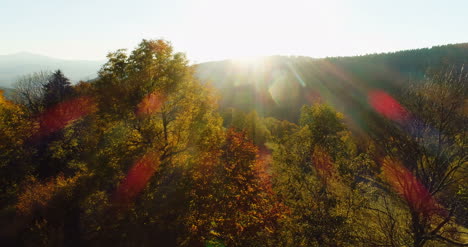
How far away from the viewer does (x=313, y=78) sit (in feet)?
578

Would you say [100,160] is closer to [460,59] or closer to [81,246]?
[81,246]

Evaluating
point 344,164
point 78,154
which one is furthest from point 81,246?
point 344,164

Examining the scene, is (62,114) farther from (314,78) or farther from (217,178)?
(314,78)

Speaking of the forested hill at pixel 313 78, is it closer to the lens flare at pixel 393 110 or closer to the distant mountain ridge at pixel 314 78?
the distant mountain ridge at pixel 314 78

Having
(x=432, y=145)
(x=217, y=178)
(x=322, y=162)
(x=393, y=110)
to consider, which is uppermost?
(x=393, y=110)

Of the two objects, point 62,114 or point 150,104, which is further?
point 62,114

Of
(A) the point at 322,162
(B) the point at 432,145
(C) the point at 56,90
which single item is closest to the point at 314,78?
(A) the point at 322,162

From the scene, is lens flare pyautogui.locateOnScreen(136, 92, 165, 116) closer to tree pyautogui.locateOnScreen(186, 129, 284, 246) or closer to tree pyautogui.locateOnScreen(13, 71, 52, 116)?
tree pyautogui.locateOnScreen(186, 129, 284, 246)

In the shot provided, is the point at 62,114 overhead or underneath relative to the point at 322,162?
overhead

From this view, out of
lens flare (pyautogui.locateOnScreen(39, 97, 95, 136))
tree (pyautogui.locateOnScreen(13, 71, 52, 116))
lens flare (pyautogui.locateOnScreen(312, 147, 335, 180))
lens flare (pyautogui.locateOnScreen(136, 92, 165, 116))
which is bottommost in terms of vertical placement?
lens flare (pyautogui.locateOnScreen(312, 147, 335, 180))

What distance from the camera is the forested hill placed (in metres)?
148

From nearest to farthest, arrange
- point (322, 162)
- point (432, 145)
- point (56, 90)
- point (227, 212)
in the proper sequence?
point (432, 145), point (227, 212), point (322, 162), point (56, 90)

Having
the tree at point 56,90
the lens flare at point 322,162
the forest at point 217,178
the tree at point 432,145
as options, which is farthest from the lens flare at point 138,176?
the tree at point 56,90

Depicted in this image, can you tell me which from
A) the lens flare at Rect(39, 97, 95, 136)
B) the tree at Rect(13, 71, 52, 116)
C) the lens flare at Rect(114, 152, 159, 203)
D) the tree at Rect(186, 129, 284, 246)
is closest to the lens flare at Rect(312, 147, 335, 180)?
the tree at Rect(186, 129, 284, 246)
